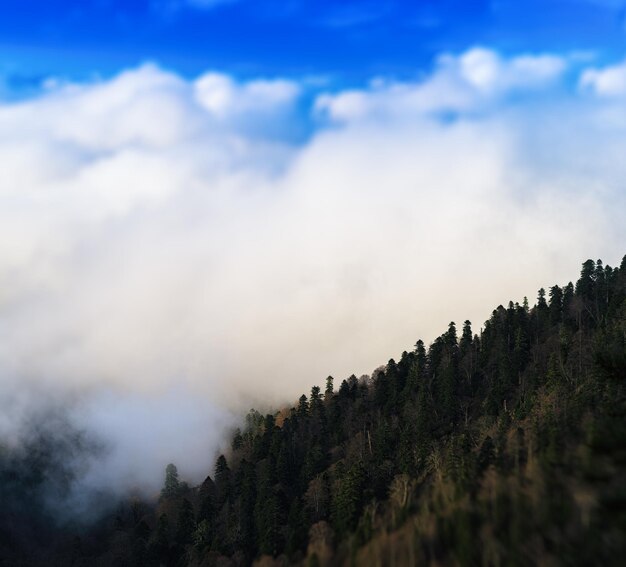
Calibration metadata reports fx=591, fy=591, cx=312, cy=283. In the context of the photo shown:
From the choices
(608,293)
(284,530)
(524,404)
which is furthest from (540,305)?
(284,530)

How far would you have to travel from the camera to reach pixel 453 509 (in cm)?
2088

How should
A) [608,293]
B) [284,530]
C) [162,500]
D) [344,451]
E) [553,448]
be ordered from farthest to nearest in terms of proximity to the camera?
[162,500]
[608,293]
[344,451]
[284,530]
[553,448]

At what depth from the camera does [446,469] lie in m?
59.2

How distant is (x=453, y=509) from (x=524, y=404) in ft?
231

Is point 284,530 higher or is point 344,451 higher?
point 344,451

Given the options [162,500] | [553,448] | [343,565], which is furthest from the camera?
[162,500]

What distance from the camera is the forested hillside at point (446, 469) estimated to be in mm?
18734

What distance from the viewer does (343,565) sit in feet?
68.2

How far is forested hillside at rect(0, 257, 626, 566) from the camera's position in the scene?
1873cm

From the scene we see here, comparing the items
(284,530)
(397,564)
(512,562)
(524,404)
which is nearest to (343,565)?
(397,564)

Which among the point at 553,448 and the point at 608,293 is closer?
the point at 553,448

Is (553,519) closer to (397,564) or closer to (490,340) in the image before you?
(397,564)

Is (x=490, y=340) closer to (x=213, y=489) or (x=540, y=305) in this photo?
(x=540, y=305)

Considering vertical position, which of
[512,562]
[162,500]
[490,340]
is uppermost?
[490,340]
